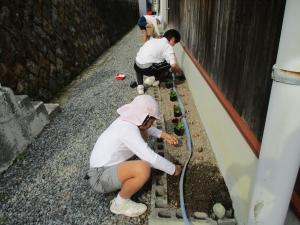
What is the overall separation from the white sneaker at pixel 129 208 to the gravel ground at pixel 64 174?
0.23 feet

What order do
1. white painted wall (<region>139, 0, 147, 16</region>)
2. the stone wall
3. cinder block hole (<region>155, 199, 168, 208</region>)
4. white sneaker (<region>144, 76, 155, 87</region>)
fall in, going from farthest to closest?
white painted wall (<region>139, 0, 147, 16</region>) → white sneaker (<region>144, 76, 155, 87</region>) → the stone wall → cinder block hole (<region>155, 199, 168, 208</region>)

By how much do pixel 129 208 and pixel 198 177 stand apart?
108 centimetres

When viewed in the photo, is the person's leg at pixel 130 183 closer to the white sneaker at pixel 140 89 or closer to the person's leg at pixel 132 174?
the person's leg at pixel 132 174

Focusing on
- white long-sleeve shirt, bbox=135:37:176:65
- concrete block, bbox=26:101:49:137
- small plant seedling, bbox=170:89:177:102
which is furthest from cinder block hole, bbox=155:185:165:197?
white long-sleeve shirt, bbox=135:37:176:65

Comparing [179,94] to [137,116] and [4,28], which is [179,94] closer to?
[137,116]

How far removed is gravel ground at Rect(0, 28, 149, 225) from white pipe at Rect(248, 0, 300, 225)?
1605mm

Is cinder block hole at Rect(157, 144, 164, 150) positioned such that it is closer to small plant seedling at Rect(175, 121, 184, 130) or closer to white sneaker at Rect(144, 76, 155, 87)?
small plant seedling at Rect(175, 121, 184, 130)

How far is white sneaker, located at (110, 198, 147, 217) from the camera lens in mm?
3059

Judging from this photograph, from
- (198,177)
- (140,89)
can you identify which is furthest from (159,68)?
(198,177)

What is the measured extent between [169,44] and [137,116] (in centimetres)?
379

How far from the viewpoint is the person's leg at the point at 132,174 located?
114 inches

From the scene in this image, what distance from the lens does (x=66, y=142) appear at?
470 cm

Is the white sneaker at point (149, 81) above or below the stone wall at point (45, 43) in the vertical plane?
below

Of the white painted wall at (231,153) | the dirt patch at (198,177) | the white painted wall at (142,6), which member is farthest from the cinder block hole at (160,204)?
the white painted wall at (142,6)
